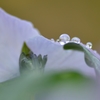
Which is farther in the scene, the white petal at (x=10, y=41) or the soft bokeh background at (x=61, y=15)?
the soft bokeh background at (x=61, y=15)

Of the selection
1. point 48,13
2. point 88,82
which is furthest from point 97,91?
point 48,13

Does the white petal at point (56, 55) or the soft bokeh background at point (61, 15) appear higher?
the soft bokeh background at point (61, 15)

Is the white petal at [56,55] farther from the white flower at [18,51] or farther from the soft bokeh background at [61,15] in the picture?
the soft bokeh background at [61,15]

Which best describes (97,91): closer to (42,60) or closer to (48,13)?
(42,60)

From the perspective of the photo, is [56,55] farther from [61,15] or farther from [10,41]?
[61,15]

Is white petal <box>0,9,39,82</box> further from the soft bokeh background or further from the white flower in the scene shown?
the soft bokeh background

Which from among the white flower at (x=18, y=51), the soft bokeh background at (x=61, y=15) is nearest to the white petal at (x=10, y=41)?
the white flower at (x=18, y=51)

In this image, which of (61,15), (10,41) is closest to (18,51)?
(10,41)
